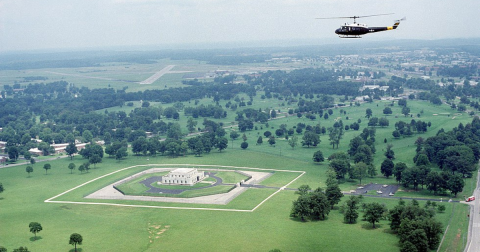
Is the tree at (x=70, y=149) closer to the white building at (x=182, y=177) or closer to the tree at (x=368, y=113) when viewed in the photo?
the white building at (x=182, y=177)

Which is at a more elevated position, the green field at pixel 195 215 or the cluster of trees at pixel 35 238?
the cluster of trees at pixel 35 238

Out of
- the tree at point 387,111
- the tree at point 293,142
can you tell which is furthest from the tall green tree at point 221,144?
the tree at point 387,111

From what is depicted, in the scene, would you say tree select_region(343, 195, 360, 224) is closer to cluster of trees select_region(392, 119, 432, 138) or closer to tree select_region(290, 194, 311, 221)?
tree select_region(290, 194, 311, 221)

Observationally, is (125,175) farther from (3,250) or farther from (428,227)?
(428,227)

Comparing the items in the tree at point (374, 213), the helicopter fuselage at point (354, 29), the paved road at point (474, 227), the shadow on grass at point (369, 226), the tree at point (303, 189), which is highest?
the helicopter fuselage at point (354, 29)

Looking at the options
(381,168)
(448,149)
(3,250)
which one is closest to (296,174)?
(381,168)

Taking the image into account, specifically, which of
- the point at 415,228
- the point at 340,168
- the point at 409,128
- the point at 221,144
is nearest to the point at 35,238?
the point at 415,228
